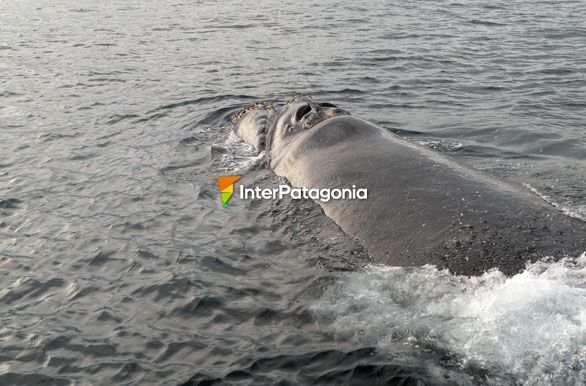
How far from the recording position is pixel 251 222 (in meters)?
11.2

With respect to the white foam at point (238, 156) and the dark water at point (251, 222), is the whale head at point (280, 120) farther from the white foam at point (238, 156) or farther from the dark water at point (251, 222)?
the dark water at point (251, 222)

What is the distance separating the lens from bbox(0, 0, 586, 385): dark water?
7.21 meters

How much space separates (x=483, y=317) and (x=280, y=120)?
6804 millimetres

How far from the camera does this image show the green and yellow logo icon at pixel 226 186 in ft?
40.3

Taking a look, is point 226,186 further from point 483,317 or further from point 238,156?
point 483,317

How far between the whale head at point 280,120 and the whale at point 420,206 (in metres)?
0.15

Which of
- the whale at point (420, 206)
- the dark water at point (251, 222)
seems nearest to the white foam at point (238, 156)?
the dark water at point (251, 222)

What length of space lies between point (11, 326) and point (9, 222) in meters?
3.70

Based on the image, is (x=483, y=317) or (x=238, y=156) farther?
(x=238, y=156)

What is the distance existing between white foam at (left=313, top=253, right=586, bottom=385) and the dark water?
0.02 meters

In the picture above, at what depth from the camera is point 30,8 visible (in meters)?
38.4

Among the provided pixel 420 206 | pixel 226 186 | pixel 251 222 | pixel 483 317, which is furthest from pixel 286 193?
pixel 483 317

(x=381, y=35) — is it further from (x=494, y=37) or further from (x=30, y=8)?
(x=30, y=8)

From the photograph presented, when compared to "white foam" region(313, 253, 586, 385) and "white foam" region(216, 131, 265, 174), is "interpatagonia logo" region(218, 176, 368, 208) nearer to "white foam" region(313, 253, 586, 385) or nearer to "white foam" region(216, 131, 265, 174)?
"white foam" region(216, 131, 265, 174)
